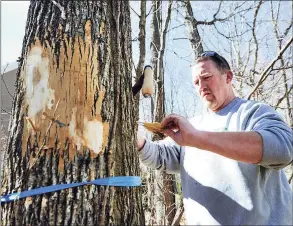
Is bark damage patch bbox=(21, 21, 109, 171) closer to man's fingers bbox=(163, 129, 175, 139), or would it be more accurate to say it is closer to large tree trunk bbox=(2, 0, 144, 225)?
large tree trunk bbox=(2, 0, 144, 225)

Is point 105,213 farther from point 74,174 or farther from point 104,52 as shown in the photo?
point 104,52

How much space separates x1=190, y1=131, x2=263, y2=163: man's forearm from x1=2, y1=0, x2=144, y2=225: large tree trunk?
344 mm

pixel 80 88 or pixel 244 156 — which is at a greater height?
pixel 80 88

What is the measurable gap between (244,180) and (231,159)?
0.12 metres

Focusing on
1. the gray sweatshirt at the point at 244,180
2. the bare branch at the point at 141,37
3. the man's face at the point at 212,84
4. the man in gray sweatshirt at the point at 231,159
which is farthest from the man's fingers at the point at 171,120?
the bare branch at the point at 141,37

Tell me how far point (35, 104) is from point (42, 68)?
16cm

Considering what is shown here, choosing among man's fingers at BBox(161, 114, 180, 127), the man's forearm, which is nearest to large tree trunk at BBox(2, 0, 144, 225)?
man's fingers at BBox(161, 114, 180, 127)

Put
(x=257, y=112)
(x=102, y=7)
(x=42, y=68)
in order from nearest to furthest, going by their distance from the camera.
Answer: (x=42, y=68) < (x=102, y=7) < (x=257, y=112)

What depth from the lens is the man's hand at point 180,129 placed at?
4.60ft

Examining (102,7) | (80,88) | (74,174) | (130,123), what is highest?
(102,7)

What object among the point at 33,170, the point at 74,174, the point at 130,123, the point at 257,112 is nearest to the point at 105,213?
the point at 74,174

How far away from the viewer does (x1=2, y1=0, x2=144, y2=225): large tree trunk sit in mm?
1181

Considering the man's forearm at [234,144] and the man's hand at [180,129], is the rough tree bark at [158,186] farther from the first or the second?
the man's forearm at [234,144]

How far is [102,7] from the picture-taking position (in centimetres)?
145
